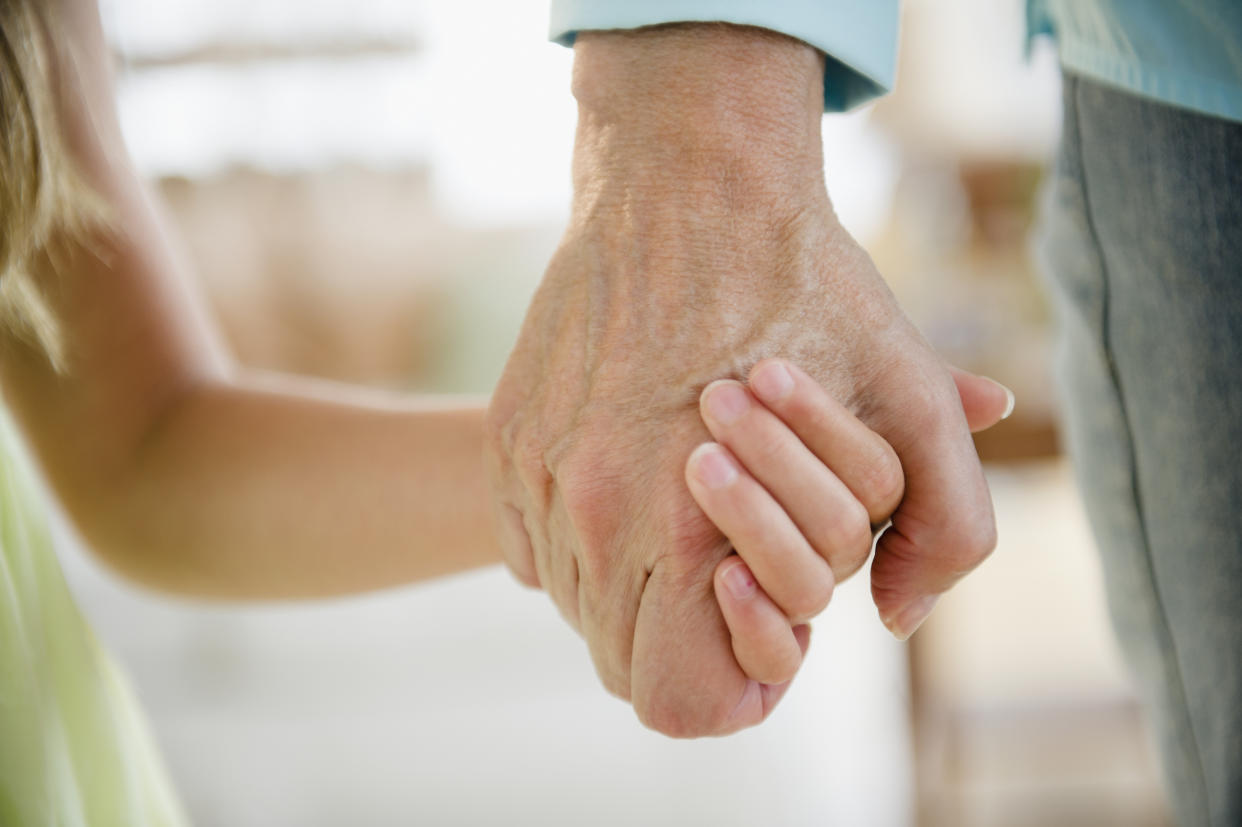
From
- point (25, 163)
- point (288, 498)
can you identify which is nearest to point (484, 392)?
point (288, 498)

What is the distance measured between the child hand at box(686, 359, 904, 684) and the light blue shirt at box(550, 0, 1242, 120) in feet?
0.64

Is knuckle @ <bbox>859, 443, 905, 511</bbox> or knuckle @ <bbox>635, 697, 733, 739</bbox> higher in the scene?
knuckle @ <bbox>859, 443, 905, 511</bbox>

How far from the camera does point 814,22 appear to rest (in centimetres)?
53

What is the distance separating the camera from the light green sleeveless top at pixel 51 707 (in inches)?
21.6

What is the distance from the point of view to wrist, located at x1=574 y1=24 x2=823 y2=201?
526mm

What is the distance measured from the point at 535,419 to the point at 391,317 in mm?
1831

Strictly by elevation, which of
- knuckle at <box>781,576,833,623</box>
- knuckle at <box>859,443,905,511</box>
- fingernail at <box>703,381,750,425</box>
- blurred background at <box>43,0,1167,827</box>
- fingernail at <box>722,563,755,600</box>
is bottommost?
blurred background at <box>43,0,1167,827</box>

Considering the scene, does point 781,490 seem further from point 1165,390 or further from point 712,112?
point 1165,390

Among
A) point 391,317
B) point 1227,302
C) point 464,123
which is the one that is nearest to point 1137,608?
point 1227,302

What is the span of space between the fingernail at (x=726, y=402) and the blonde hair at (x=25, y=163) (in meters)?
0.43

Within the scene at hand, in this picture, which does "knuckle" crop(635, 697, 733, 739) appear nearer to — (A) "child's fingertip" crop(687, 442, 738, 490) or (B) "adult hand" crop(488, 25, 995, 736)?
(B) "adult hand" crop(488, 25, 995, 736)

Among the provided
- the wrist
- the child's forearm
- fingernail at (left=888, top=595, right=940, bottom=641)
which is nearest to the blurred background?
the child's forearm

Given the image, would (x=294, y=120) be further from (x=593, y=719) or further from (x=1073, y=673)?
(x=1073, y=673)

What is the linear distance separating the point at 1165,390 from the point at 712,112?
1.35ft
